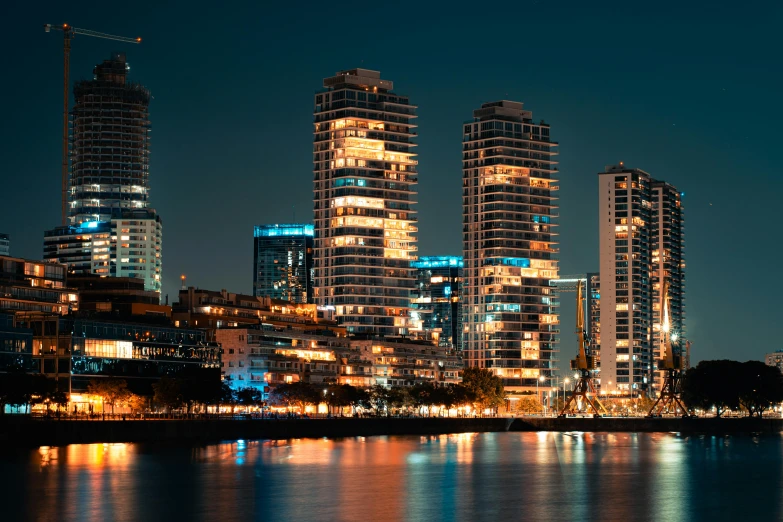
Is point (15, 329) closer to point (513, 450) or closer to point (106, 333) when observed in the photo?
point (106, 333)

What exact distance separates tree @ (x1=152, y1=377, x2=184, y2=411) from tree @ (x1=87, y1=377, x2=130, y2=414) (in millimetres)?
4293

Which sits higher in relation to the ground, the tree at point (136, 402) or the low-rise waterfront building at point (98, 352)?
the low-rise waterfront building at point (98, 352)

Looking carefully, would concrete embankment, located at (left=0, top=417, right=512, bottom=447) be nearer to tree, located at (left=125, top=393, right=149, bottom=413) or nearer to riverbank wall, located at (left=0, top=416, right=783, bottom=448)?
riverbank wall, located at (left=0, top=416, right=783, bottom=448)

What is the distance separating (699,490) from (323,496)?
111 ft

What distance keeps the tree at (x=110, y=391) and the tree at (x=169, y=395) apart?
4.29 m

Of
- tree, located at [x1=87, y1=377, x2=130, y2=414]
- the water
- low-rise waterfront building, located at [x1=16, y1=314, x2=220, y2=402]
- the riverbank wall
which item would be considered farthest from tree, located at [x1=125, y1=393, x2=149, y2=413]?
the riverbank wall

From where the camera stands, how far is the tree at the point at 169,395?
573 ft

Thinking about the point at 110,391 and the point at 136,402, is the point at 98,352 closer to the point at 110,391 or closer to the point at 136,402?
the point at 136,402

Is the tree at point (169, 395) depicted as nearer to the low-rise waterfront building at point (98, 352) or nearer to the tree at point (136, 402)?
the tree at point (136, 402)

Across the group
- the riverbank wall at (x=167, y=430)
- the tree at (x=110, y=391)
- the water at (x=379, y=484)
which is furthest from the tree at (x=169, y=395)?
the water at (x=379, y=484)

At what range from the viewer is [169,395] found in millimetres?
174750

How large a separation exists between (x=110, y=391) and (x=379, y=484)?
7085 centimetres

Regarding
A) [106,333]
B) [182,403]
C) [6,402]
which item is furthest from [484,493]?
[106,333]

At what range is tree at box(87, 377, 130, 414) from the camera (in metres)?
173
